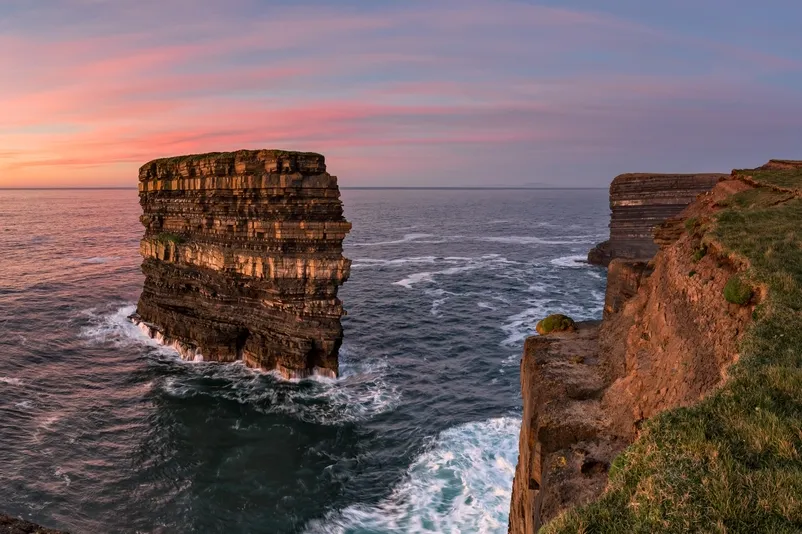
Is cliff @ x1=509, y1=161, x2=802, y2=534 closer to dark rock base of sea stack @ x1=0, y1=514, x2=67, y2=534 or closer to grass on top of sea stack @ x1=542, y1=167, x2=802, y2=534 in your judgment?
grass on top of sea stack @ x1=542, y1=167, x2=802, y2=534

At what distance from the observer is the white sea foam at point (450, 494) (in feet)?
73.2

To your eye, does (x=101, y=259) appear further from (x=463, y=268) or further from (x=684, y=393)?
(x=684, y=393)

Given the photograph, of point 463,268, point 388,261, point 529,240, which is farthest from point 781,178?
point 529,240

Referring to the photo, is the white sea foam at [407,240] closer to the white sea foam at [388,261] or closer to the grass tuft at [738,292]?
the white sea foam at [388,261]

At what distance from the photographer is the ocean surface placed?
23.4 meters

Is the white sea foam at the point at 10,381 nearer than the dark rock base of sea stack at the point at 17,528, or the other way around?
the dark rock base of sea stack at the point at 17,528

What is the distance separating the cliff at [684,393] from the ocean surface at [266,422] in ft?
29.8

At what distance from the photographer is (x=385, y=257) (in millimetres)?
88688

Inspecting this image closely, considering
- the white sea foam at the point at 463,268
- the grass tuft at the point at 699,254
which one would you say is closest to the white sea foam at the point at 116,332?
the white sea foam at the point at 463,268

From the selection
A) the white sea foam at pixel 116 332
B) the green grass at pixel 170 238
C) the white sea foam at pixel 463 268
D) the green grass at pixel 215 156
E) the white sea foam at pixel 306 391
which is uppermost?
the green grass at pixel 215 156

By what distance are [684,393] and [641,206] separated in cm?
7636

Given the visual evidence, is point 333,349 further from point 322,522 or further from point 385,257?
point 385,257

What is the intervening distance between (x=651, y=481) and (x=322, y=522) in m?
18.5

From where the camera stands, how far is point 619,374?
16.8m
